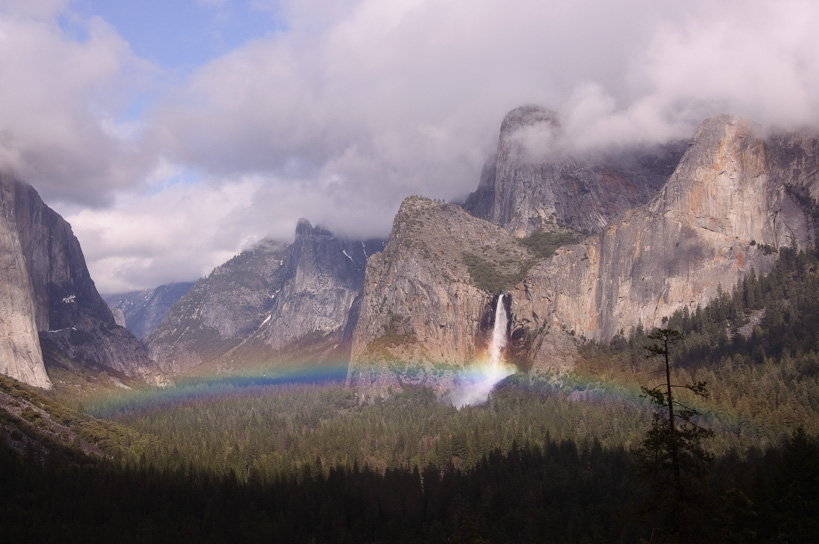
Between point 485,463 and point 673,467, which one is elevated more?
point 673,467

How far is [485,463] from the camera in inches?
5256

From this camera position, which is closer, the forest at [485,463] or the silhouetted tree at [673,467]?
the silhouetted tree at [673,467]

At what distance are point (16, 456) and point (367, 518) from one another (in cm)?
6141

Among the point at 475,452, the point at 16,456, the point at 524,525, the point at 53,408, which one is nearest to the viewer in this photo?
the point at 524,525

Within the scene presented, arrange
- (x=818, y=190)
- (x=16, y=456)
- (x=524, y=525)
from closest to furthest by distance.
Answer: (x=524, y=525)
(x=16, y=456)
(x=818, y=190)

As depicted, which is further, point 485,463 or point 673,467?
point 485,463

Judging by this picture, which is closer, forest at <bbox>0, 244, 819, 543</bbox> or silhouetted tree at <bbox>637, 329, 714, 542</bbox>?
silhouetted tree at <bbox>637, 329, 714, 542</bbox>

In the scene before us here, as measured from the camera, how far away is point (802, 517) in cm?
5209

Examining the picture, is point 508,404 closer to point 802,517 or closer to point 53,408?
point 53,408

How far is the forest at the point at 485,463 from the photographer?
93250 mm

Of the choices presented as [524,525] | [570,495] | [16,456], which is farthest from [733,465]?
[16,456]

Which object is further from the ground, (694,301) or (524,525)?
(694,301)

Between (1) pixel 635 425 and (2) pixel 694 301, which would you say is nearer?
(1) pixel 635 425

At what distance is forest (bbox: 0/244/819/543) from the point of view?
306 feet
